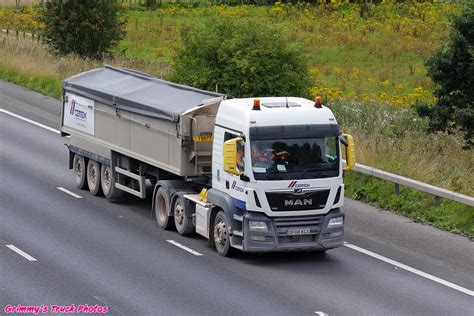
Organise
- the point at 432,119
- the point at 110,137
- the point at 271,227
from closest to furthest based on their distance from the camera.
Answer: the point at 271,227, the point at 110,137, the point at 432,119

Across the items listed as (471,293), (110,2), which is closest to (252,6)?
(110,2)

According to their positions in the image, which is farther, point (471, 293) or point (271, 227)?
point (271, 227)

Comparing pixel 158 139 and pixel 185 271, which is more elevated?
pixel 158 139

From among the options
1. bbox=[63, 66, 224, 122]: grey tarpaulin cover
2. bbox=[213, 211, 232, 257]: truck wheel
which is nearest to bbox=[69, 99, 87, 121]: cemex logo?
bbox=[63, 66, 224, 122]: grey tarpaulin cover

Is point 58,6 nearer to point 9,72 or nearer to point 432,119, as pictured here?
point 9,72

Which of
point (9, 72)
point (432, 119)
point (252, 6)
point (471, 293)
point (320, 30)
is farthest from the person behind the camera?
point (252, 6)

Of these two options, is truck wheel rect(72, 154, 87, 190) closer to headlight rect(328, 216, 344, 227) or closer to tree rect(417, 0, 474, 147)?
headlight rect(328, 216, 344, 227)

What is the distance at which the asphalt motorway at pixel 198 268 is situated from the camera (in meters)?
17.0

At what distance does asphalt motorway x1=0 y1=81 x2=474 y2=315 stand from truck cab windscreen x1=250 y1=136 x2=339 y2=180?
64.6 inches

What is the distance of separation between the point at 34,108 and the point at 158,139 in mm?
14875

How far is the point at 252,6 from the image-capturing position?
63.0 m

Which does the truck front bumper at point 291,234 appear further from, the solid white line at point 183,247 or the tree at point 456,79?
the tree at point 456,79

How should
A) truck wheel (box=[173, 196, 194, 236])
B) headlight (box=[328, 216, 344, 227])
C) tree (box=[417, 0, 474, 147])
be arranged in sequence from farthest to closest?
tree (box=[417, 0, 474, 147]) < truck wheel (box=[173, 196, 194, 236]) < headlight (box=[328, 216, 344, 227])

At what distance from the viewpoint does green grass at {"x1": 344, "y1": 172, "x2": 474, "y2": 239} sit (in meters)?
22.1
